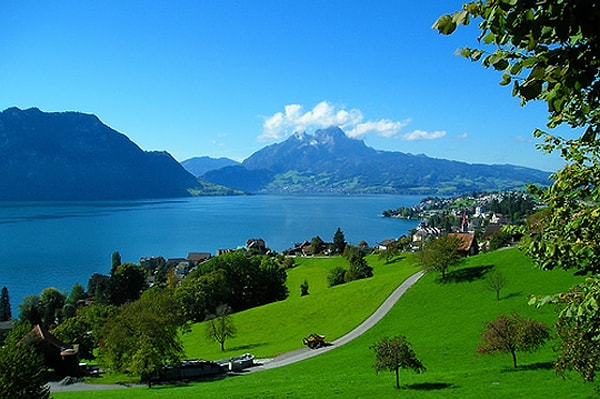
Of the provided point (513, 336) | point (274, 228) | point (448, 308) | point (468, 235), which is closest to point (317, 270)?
point (468, 235)

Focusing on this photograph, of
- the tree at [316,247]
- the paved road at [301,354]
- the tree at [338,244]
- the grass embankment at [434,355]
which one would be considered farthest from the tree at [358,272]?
the tree at [316,247]

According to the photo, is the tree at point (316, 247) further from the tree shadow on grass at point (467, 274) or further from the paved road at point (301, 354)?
the tree shadow on grass at point (467, 274)

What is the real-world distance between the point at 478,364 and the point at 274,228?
151 m

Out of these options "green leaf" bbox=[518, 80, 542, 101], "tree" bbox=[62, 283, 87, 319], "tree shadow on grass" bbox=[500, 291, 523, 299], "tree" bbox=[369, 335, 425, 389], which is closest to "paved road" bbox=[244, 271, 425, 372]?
"tree shadow on grass" bbox=[500, 291, 523, 299]

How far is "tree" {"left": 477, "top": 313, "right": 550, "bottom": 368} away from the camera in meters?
22.2

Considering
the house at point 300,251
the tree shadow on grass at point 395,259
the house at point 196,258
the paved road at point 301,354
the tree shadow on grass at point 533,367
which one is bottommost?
the house at point 196,258

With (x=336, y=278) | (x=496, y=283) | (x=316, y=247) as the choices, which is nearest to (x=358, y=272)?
(x=336, y=278)

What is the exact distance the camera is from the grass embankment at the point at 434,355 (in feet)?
67.9

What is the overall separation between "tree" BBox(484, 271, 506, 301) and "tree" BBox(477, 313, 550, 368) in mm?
13853

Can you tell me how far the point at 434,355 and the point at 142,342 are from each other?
19726 millimetres

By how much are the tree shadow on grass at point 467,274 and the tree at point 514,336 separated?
1904 cm

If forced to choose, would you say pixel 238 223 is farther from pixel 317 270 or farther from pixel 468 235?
pixel 468 235

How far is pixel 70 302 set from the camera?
244 ft

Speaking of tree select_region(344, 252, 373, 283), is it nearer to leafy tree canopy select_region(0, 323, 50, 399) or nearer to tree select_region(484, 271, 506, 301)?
tree select_region(484, 271, 506, 301)
